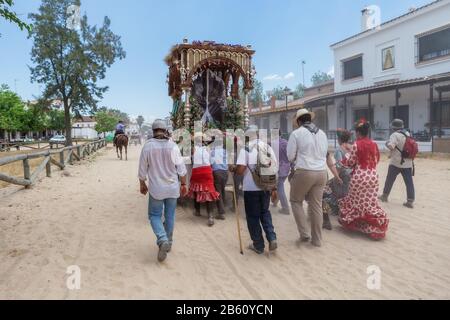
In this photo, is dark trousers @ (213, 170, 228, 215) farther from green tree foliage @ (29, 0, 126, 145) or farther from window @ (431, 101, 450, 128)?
green tree foliage @ (29, 0, 126, 145)

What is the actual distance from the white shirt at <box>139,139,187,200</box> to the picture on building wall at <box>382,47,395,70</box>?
19.7 m

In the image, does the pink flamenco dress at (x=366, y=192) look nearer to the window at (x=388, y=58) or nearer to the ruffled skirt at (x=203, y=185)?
the ruffled skirt at (x=203, y=185)

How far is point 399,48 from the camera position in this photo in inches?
787

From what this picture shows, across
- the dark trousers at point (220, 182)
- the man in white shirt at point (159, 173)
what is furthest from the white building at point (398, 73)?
the man in white shirt at point (159, 173)

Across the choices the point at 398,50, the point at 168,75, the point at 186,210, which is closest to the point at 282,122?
the point at 398,50

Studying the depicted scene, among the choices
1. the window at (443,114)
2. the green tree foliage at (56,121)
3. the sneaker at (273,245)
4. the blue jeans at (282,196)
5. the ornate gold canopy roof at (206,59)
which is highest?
the green tree foliage at (56,121)

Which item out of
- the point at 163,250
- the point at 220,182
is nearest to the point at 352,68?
the point at 220,182

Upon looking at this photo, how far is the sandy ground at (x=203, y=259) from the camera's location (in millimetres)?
3621

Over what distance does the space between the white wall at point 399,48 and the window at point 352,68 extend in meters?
0.31

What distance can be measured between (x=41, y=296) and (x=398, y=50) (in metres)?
21.6

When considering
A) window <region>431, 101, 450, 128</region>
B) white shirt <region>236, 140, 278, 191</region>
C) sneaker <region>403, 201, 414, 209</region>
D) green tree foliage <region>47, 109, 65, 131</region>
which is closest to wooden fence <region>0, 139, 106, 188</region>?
white shirt <region>236, 140, 278, 191</region>

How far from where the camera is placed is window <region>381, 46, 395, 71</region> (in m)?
20.5

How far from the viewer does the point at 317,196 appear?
16.1 feet
